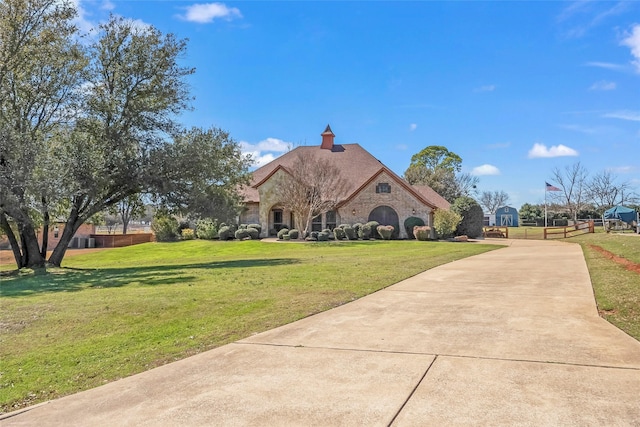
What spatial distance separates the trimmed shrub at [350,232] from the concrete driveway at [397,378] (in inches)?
1033

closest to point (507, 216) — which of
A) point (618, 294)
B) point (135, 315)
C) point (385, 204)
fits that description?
point (385, 204)

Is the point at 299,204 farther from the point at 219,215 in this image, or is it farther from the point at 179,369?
the point at 179,369

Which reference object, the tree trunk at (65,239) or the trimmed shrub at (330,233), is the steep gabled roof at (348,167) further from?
the tree trunk at (65,239)

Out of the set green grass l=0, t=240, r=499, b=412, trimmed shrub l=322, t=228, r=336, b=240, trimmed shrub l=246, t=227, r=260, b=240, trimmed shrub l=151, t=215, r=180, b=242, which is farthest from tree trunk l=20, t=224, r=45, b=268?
trimmed shrub l=322, t=228, r=336, b=240

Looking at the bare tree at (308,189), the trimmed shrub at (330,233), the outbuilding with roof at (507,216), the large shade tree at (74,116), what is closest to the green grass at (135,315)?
the large shade tree at (74,116)

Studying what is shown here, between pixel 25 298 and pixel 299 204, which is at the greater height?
pixel 299 204

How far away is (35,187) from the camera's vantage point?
1483 cm

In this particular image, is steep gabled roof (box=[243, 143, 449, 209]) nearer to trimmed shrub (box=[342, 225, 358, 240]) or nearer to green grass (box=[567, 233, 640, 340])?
trimmed shrub (box=[342, 225, 358, 240])

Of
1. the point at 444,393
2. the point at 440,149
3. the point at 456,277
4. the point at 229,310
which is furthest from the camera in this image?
the point at 440,149

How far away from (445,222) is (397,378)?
28826 mm

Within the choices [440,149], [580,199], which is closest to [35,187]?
[440,149]

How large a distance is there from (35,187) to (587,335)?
15.4m

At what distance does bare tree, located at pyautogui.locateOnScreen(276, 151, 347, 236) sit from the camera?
33.2 metres

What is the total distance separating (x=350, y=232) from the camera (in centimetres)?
3400
